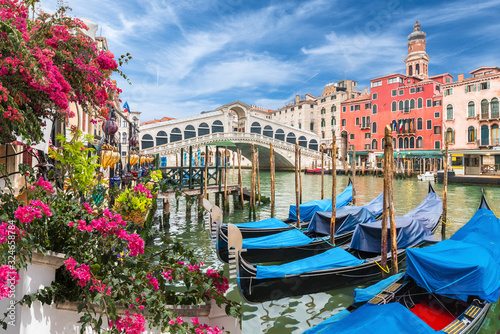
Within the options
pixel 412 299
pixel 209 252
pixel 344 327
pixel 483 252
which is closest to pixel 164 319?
pixel 344 327

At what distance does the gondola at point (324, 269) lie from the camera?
3.96m

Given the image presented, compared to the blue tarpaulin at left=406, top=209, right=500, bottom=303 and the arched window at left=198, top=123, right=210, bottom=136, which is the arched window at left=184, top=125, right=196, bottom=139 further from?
the blue tarpaulin at left=406, top=209, right=500, bottom=303

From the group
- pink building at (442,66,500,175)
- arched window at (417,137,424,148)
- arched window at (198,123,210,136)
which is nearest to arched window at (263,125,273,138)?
arched window at (198,123,210,136)

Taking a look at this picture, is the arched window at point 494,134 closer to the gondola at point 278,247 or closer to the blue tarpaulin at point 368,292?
the gondola at point 278,247

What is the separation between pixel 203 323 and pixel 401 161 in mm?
28659

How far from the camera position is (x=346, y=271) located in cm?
458

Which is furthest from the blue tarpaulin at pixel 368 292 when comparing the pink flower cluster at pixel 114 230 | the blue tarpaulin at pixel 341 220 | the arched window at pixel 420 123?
the arched window at pixel 420 123

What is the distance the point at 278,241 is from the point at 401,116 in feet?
88.7

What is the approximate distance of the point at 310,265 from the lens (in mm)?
4438

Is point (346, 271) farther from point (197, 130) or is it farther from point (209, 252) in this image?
point (197, 130)

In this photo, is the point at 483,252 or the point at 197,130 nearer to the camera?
the point at 483,252

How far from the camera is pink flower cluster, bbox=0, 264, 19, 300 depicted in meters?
1.34

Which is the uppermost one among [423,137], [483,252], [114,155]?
[423,137]

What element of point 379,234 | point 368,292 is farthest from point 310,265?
point 379,234
